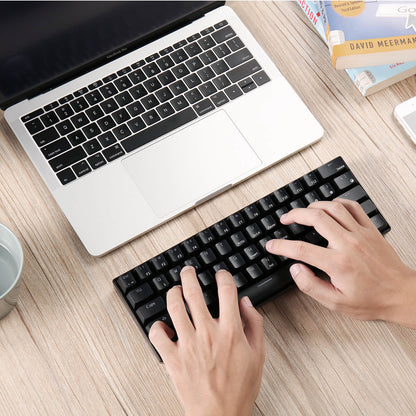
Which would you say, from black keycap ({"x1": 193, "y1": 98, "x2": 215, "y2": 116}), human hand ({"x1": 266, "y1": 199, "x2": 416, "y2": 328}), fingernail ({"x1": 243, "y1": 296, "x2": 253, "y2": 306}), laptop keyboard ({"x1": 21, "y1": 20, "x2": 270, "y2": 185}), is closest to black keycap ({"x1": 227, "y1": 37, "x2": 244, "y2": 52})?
laptop keyboard ({"x1": 21, "y1": 20, "x2": 270, "y2": 185})

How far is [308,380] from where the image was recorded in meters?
0.78

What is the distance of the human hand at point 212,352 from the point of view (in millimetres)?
715

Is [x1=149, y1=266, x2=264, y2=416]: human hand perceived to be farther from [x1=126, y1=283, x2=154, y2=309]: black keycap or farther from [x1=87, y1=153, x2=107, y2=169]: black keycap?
[x1=87, y1=153, x2=107, y2=169]: black keycap

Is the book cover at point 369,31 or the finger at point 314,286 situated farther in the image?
the book cover at point 369,31

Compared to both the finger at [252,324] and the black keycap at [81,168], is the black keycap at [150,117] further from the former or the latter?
the finger at [252,324]

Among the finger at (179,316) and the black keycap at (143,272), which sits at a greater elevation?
the black keycap at (143,272)

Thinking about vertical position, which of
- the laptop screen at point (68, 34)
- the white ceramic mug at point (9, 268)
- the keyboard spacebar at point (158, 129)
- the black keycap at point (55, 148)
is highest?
the laptop screen at point (68, 34)

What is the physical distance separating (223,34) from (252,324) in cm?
47

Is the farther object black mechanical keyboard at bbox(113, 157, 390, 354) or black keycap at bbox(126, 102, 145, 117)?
black keycap at bbox(126, 102, 145, 117)

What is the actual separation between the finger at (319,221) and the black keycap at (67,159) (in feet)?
1.07

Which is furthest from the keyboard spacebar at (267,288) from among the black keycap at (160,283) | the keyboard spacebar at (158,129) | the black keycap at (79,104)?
the black keycap at (79,104)

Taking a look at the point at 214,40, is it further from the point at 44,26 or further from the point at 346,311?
the point at 346,311

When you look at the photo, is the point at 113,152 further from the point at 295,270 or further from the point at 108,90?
the point at 295,270

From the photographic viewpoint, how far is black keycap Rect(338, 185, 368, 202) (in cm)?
83
